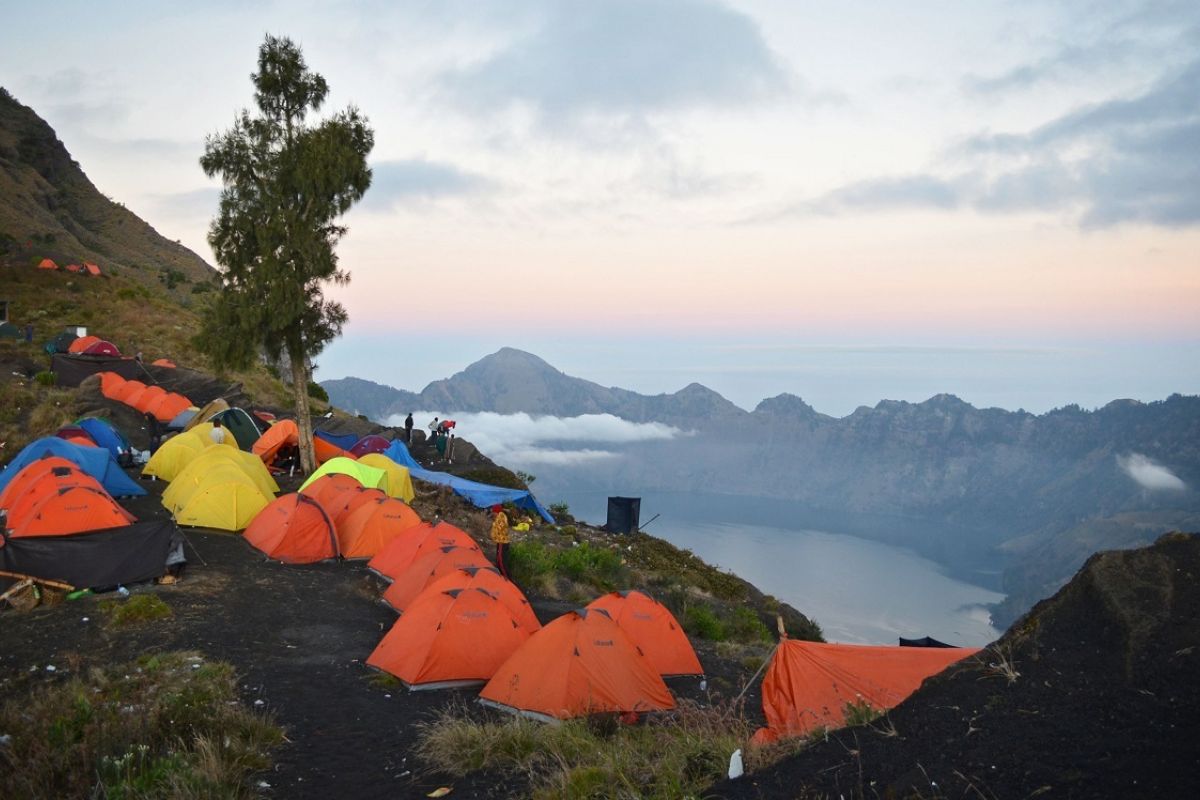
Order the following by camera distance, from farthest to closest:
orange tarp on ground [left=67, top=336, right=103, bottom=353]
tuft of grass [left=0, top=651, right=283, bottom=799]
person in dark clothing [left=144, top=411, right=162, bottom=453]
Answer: orange tarp on ground [left=67, top=336, right=103, bottom=353], person in dark clothing [left=144, top=411, right=162, bottom=453], tuft of grass [left=0, top=651, right=283, bottom=799]

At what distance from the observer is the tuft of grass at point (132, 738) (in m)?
5.98

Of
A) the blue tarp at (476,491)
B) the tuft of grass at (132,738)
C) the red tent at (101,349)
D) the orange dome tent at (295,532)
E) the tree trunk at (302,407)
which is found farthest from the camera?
the red tent at (101,349)

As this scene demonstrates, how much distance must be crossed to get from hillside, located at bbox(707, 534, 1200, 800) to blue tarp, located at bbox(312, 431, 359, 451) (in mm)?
26221

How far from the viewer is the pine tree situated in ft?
78.1

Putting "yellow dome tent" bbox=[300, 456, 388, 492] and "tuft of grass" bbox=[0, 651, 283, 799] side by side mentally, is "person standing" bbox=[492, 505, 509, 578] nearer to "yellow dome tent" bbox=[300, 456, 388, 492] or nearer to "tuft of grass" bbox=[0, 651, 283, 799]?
"yellow dome tent" bbox=[300, 456, 388, 492]

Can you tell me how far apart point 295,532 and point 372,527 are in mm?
1633

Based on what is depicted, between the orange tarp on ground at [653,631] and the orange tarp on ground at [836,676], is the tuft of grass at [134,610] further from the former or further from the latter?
the orange tarp on ground at [836,676]

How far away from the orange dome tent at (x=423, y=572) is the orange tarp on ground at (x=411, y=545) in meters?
0.95

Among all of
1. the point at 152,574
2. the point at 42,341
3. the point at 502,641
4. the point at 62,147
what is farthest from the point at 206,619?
the point at 62,147

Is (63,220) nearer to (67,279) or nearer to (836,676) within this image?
(67,279)

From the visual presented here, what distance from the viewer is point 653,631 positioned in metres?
13.3

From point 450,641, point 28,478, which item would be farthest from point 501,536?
point 28,478

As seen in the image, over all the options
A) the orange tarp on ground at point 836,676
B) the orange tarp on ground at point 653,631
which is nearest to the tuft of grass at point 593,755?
the orange tarp on ground at point 836,676

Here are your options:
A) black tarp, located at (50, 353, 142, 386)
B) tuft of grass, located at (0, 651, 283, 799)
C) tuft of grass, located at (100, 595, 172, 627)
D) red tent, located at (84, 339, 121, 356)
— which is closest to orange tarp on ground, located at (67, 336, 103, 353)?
red tent, located at (84, 339, 121, 356)
